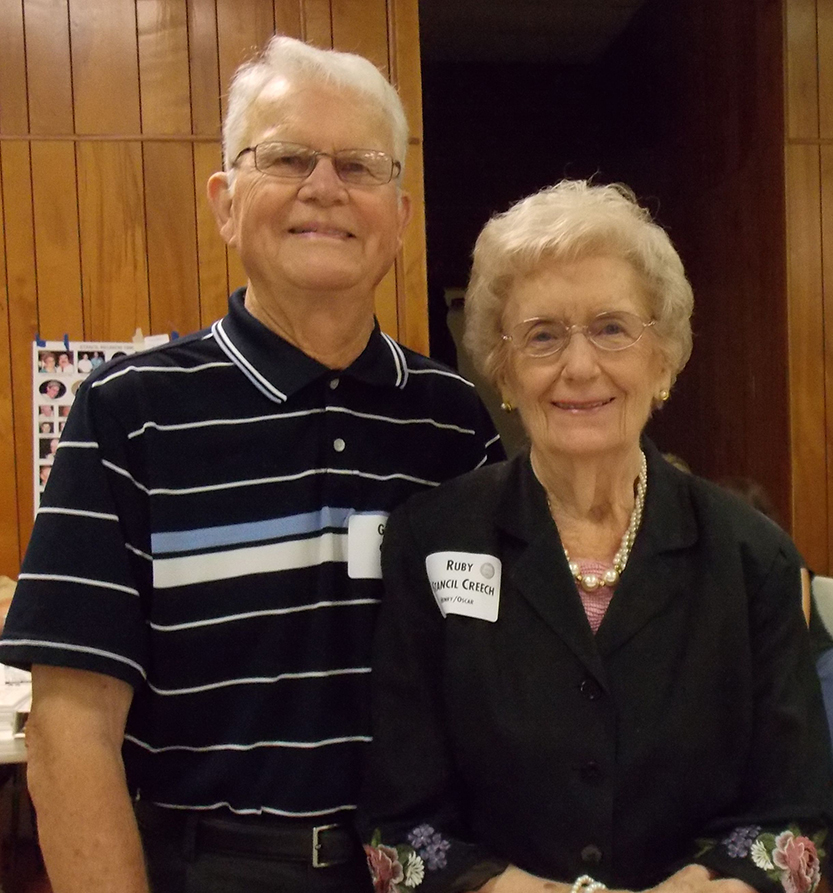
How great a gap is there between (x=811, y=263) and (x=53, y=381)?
3245 mm

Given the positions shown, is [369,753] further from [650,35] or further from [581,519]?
[650,35]

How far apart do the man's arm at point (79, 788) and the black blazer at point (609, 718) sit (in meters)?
0.36

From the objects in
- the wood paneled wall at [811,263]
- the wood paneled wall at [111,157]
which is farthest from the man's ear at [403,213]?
the wood paneled wall at [811,263]

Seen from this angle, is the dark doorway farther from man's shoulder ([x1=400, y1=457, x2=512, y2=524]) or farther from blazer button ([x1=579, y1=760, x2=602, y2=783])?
blazer button ([x1=579, y1=760, x2=602, y2=783])

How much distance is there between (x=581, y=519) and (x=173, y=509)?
651 mm

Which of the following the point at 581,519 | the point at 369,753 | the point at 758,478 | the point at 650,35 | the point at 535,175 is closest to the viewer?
the point at 369,753

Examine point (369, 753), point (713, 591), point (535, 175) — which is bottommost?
point (369, 753)

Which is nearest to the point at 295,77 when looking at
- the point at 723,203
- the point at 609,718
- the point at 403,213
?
the point at 403,213

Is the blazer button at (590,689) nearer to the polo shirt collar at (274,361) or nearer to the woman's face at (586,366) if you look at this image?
the woman's face at (586,366)

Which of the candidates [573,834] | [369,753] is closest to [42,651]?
[369,753]

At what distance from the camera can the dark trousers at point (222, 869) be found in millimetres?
1261

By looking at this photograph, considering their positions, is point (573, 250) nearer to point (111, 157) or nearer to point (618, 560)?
point (618, 560)

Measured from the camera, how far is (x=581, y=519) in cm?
139

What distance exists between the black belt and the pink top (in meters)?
0.51
